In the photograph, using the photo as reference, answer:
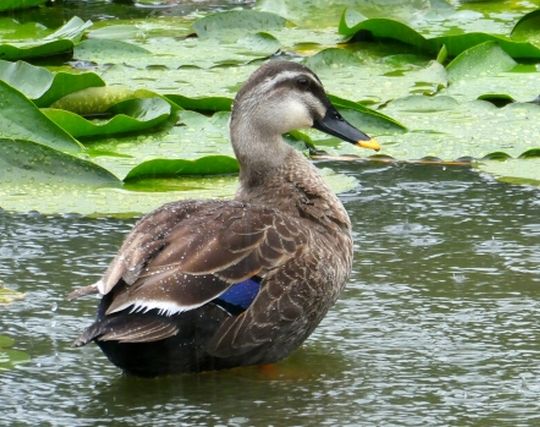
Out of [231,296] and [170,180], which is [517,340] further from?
[170,180]

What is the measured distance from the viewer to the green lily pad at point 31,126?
801 cm

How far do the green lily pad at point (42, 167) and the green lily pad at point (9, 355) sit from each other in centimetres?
173

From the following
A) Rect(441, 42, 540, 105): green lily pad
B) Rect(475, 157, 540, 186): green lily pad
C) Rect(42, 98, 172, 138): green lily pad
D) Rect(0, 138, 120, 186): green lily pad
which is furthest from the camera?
Rect(441, 42, 540, 105): green lily pad

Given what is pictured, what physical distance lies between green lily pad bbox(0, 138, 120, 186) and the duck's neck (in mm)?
1275

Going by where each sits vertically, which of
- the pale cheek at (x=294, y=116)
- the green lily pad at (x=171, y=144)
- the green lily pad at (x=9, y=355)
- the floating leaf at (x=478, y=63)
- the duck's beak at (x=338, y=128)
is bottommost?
the green lily pad at (x=9, y=355)

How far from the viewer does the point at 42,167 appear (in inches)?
304

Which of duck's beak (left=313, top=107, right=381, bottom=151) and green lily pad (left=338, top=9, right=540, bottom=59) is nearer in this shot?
duck's beak (left=313, top=107, right=381, bottom=151)

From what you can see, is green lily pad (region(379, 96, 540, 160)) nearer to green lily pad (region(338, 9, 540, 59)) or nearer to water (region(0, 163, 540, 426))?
water (region(0, 163, 540, 426))

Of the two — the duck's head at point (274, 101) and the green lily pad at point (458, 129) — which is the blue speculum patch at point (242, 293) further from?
the green lily pad at point (458, 129)

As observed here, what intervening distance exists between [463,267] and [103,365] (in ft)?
5.86

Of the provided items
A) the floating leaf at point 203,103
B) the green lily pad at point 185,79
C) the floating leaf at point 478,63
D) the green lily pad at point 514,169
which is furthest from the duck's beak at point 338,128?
the floating leaf at point 478,63

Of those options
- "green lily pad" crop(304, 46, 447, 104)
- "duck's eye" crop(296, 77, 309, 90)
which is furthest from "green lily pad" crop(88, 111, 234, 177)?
"duck's eye" crop(296, 77, 309, 90)

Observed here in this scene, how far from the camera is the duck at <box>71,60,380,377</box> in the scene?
5.44 meters

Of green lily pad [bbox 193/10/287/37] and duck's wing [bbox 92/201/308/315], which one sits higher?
green lily pad [bbox 193/10/287/37]
